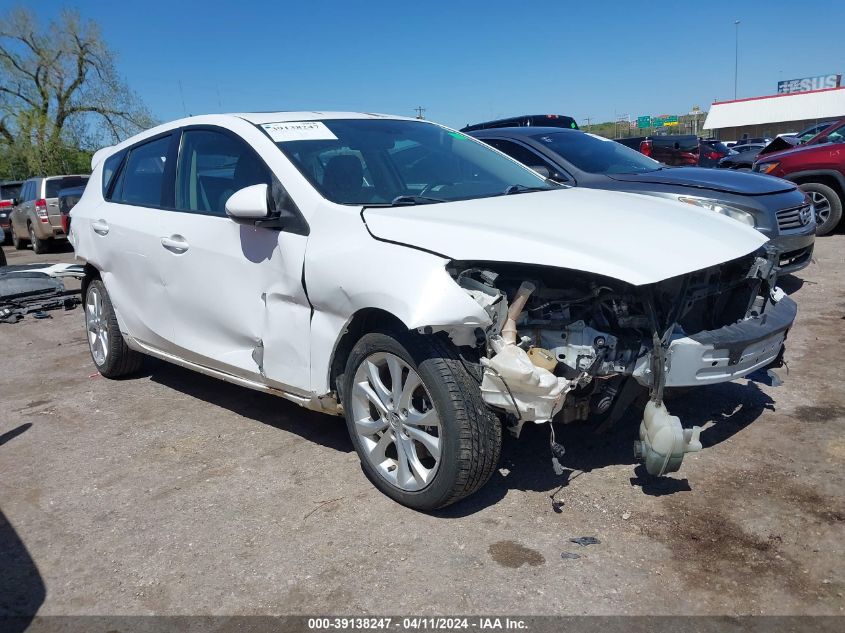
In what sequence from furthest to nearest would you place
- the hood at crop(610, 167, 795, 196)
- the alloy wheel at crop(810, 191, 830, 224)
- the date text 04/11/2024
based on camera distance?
1. the alloy wheel at crop(810, 191, 830, 224)
2. the hood at crop(610, 167, 795, 196)
3. the date text 04/11/2024

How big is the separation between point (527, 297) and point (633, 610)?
123 cm

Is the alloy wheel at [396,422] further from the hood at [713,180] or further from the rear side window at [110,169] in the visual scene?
the hood at [713,180]

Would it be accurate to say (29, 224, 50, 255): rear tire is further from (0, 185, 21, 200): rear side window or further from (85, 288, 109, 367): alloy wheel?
(85, 288, 109, 367): alloy wheel

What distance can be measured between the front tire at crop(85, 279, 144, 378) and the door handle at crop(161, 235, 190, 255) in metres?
1.16

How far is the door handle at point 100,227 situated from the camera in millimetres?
4879

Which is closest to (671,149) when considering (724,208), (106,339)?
(724,208)

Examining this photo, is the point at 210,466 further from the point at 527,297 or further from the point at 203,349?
the point at 527,297

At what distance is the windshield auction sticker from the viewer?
3.79 m

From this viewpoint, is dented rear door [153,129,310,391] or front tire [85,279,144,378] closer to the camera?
dented rear door [153,129,310,391]

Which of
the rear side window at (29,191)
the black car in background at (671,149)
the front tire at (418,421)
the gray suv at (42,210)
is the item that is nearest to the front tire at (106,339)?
the front tire at (418,421)

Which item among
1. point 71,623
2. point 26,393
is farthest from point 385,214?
point 26,393

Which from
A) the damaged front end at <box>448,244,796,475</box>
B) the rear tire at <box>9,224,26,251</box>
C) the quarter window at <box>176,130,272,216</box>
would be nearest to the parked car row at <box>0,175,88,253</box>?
the rear tire at <box>9,224,26,251</box>

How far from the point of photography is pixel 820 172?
9.55 meters

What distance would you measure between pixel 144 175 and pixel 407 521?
3035 mm
